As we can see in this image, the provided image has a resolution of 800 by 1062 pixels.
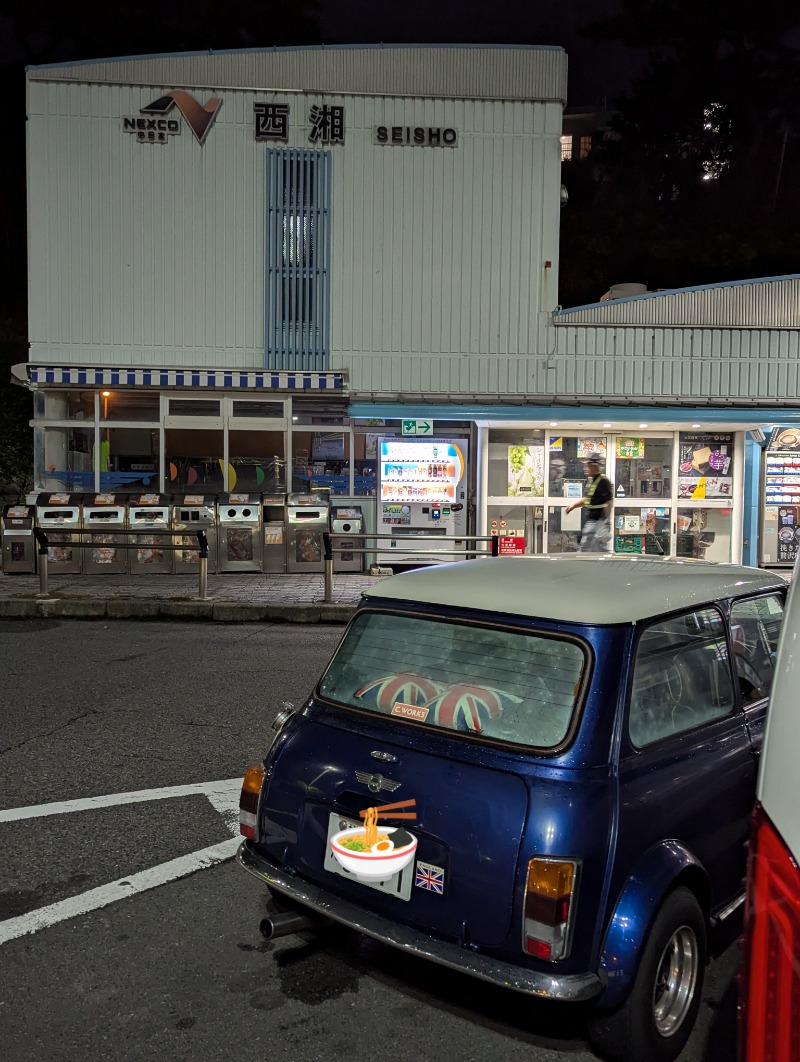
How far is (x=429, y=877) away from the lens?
2.67 m

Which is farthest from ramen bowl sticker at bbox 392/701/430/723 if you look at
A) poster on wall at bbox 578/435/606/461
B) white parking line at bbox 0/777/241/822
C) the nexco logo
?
the nexco logo

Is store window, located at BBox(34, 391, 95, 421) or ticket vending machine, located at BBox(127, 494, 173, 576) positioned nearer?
ticket vending machine, located at BBox(127, 494, 173, 576)

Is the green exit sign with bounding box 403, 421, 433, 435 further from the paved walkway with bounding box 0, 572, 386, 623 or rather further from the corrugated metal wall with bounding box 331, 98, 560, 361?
the paved walkway with bounding box 0, 572, 386, 623

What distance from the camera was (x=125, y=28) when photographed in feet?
82.8

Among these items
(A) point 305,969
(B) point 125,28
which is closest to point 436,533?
(A) point 305,969

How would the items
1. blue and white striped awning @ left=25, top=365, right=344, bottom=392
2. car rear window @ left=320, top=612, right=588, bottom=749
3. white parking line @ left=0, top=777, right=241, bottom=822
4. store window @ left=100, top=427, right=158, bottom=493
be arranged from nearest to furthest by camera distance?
car rear window @ left=320, top=612, right=588, bottom=749, white parking line @ left=0, top=777, right=241, bottom=822, blue and white striped awning @ left=25, top=365, right=344, bottom=392, store window @ left=100, top=427, right=158, bottom=493

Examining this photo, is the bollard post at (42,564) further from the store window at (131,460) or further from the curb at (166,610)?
the store window at (131,460)

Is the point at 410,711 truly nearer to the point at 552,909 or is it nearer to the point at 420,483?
the point at 552,909

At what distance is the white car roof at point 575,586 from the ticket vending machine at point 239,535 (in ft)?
33.5

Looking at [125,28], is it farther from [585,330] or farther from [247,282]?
[585,330]

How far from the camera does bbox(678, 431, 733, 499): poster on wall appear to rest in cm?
1450

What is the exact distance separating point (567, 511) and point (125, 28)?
21805 millimetres

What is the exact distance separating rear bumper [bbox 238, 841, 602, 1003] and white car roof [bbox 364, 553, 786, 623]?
1105mm

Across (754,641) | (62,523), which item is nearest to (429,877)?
(754,641)
